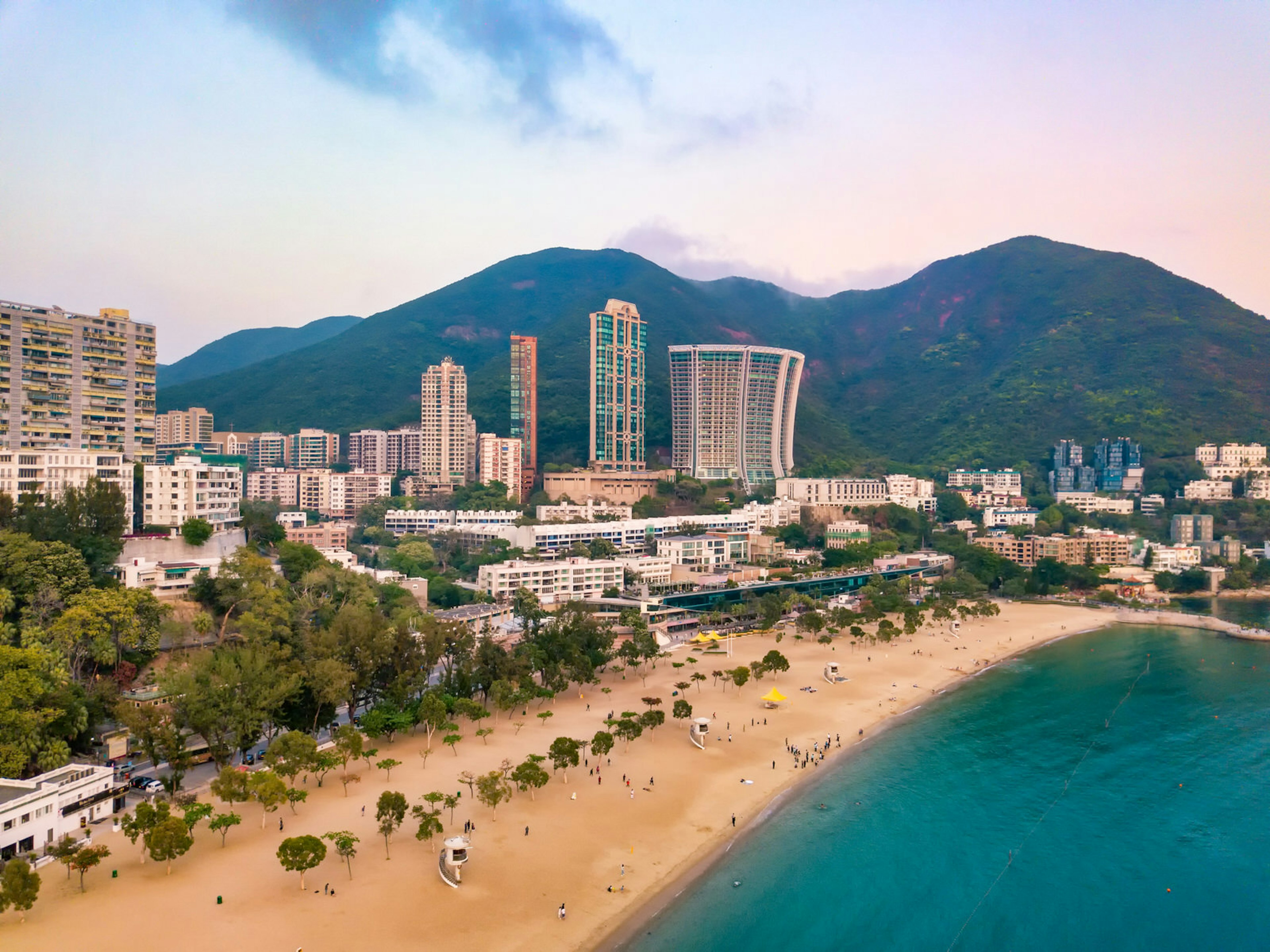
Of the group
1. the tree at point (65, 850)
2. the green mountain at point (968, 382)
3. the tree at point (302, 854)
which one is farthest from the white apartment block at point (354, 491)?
the tree at point (302, 854)

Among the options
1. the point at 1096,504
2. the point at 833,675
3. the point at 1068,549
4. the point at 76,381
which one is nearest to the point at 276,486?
the point at 76,381

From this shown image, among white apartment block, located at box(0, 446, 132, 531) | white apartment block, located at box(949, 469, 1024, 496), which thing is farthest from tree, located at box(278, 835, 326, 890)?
white apartment block, located at box(949, 469, 1024, 496)

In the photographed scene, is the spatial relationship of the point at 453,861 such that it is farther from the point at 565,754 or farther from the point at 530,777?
the point at 565,754

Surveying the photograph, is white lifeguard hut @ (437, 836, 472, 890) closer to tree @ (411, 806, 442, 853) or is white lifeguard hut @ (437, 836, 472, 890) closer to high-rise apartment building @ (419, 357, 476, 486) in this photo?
tree @ (411, 806, 442, 853)

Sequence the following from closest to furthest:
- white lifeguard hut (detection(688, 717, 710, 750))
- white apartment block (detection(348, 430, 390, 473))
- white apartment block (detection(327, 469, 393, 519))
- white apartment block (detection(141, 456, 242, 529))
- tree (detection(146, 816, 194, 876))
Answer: tree (detection(146, 816, 194, 876)) → white lifeguard hut (detection(688, 717, 710, 750)) → white apartment block (detection(141, 456, 242, 529)) → white apartment block (detection(327, 469, 393, 519)) → white apartment block (detection(348, 430, 390, 473))

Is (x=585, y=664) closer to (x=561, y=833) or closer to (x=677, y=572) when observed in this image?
(x=561, y=833)
